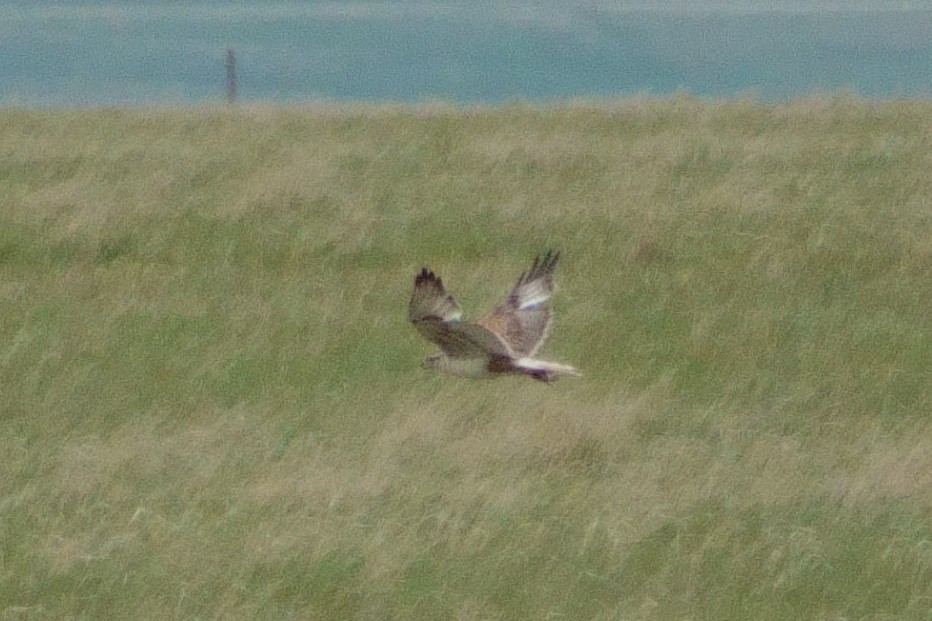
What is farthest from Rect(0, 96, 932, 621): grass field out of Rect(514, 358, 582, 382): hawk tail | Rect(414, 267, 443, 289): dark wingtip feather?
Rect(414, 267, 443, 289): dark wingtip feather

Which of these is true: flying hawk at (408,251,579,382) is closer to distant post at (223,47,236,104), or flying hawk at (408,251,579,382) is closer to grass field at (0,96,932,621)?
grass field at (0,96,932,621)

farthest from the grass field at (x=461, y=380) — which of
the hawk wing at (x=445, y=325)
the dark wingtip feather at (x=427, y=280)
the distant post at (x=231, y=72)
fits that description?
the distant post at (x=231, y=72)

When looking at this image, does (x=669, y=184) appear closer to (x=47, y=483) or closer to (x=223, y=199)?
(x=223, y=199)

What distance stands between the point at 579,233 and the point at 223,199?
2545mm

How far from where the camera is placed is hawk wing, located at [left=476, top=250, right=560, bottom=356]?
769cm

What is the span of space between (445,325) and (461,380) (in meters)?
1.28

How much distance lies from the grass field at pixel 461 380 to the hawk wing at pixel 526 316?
0.27m

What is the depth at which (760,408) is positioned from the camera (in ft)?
26.4

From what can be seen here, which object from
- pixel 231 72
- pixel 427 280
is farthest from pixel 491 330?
pixel 231 72

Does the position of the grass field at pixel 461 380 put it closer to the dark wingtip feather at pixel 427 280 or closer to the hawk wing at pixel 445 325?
the hawk wing at pixel 445 325

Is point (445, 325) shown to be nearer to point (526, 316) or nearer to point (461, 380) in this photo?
point (526, 316)

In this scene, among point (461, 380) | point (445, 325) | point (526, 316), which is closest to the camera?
point (445, 325)

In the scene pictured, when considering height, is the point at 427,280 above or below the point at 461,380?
above

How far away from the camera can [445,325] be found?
22.5 ft
